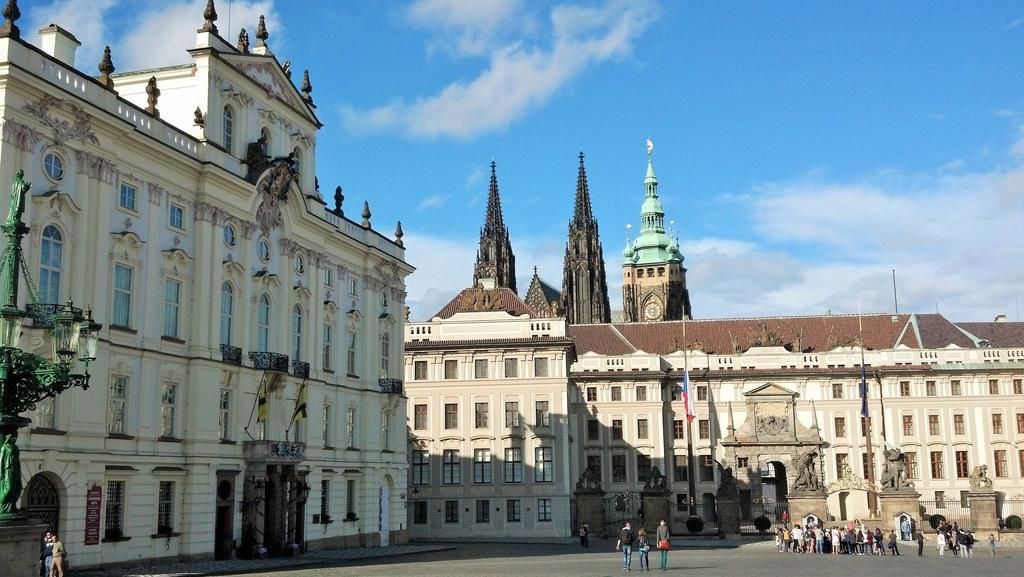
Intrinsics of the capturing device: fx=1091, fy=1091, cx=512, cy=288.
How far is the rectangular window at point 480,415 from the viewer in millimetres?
A: 68562

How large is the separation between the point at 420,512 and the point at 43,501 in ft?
127

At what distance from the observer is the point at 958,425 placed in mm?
72938

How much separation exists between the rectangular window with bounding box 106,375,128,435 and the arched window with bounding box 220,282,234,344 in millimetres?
5332

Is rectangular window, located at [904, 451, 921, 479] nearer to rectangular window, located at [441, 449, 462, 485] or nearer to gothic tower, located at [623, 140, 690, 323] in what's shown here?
rectangular window, located at [441, 449, 462, 485]

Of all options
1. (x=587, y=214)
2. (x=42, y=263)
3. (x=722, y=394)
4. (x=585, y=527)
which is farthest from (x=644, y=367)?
(x=587, y=214)

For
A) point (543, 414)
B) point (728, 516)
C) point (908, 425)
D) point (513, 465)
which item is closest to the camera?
point (728, 516)

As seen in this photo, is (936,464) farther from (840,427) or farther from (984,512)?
(984,512)

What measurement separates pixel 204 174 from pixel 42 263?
8562 mm

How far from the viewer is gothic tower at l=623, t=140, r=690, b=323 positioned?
481ft

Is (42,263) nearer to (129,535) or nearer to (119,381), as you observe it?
(119,381)

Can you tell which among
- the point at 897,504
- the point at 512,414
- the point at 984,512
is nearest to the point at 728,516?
the point at 897,504

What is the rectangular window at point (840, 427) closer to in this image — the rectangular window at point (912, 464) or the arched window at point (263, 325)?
the rectangular window at point (912, 464)

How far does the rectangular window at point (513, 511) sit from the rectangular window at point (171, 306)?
34371 mm

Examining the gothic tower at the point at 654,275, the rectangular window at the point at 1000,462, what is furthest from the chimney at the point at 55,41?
the gothic tower at the point at 654,275
